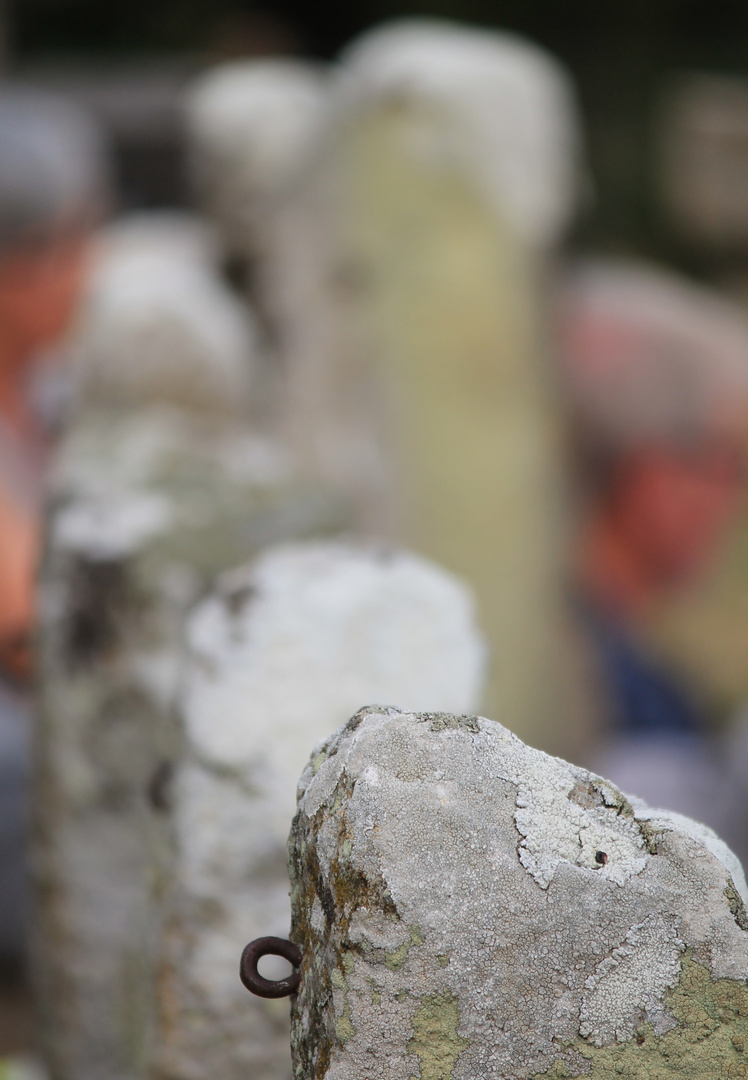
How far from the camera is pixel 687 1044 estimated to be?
0.38m

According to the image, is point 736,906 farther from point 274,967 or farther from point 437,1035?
point 274,967

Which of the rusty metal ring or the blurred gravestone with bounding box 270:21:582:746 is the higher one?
the blurred gravestone with bounding box 270:21:582:746

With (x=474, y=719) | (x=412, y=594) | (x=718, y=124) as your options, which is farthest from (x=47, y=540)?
(x=718, y=124)

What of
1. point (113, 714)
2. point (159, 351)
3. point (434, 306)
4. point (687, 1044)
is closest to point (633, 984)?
point (687, 1044)

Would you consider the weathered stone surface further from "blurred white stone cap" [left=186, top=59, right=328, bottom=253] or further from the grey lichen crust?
"blurred white stone cap" [left=186, top=59, right=328, bottom=253]

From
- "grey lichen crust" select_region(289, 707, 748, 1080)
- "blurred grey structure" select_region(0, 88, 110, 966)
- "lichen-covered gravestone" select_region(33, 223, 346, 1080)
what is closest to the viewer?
"grey lichen crust" select_region(289, 707, 748, 1080)

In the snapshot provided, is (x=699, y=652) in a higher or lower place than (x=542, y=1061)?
higher

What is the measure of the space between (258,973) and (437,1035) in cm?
6

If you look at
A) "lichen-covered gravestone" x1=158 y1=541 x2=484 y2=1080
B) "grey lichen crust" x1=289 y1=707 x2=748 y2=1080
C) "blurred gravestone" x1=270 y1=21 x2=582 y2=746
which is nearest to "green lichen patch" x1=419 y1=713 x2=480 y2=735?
"grey lichen crust" x1=289 y1=707 x2=748 y2=1080

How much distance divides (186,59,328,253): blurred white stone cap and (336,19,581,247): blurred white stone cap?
0.37ft

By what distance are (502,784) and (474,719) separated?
0.09 ft

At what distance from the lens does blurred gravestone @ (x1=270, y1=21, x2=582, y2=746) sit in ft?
5.13

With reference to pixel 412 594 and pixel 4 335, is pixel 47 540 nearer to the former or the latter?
pixel 412 594

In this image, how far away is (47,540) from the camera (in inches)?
30.5
